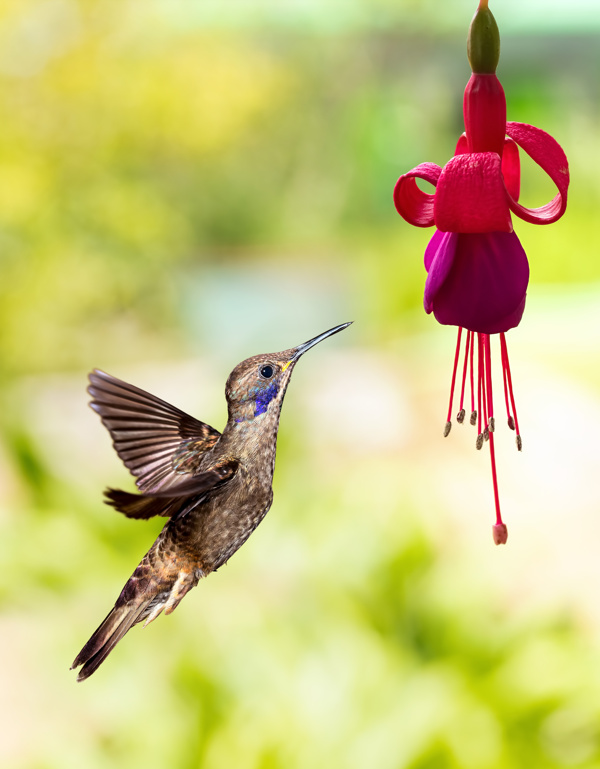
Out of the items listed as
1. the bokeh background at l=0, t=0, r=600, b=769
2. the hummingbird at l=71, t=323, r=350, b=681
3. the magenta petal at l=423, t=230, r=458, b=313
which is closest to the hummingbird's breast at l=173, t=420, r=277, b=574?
the hummingbird at l=71, t=323, r=350, b=681

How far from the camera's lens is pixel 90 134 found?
17.1ft

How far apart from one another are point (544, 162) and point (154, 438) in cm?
26

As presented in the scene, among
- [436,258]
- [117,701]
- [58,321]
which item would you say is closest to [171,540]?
[436,258]

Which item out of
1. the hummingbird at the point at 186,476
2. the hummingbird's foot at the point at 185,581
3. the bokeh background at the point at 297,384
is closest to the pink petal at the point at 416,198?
the hummingbird at the point at 186,476

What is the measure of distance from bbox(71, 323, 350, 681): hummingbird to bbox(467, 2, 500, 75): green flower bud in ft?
0.55

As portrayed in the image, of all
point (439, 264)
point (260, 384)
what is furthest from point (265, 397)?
point (439, 264)

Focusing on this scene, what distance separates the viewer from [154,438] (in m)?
0.55

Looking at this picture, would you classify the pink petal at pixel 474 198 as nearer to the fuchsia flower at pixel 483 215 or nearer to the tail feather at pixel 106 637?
the fuchsia flower at pixel 483 215

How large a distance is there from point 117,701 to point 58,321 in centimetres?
357

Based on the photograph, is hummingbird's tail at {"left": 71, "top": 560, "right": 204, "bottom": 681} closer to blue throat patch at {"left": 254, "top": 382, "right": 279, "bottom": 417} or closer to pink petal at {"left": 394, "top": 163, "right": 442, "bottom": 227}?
blue throat patch at {"left": 254, "top": 382, "right": 279, "bottom": 417}

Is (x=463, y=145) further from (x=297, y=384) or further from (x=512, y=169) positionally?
(x=297, y=384)

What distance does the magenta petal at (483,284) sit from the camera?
1.51ft

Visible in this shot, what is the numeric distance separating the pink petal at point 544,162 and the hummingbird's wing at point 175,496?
0.19 m

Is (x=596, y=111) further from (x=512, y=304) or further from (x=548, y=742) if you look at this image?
(x=512, y=304)
